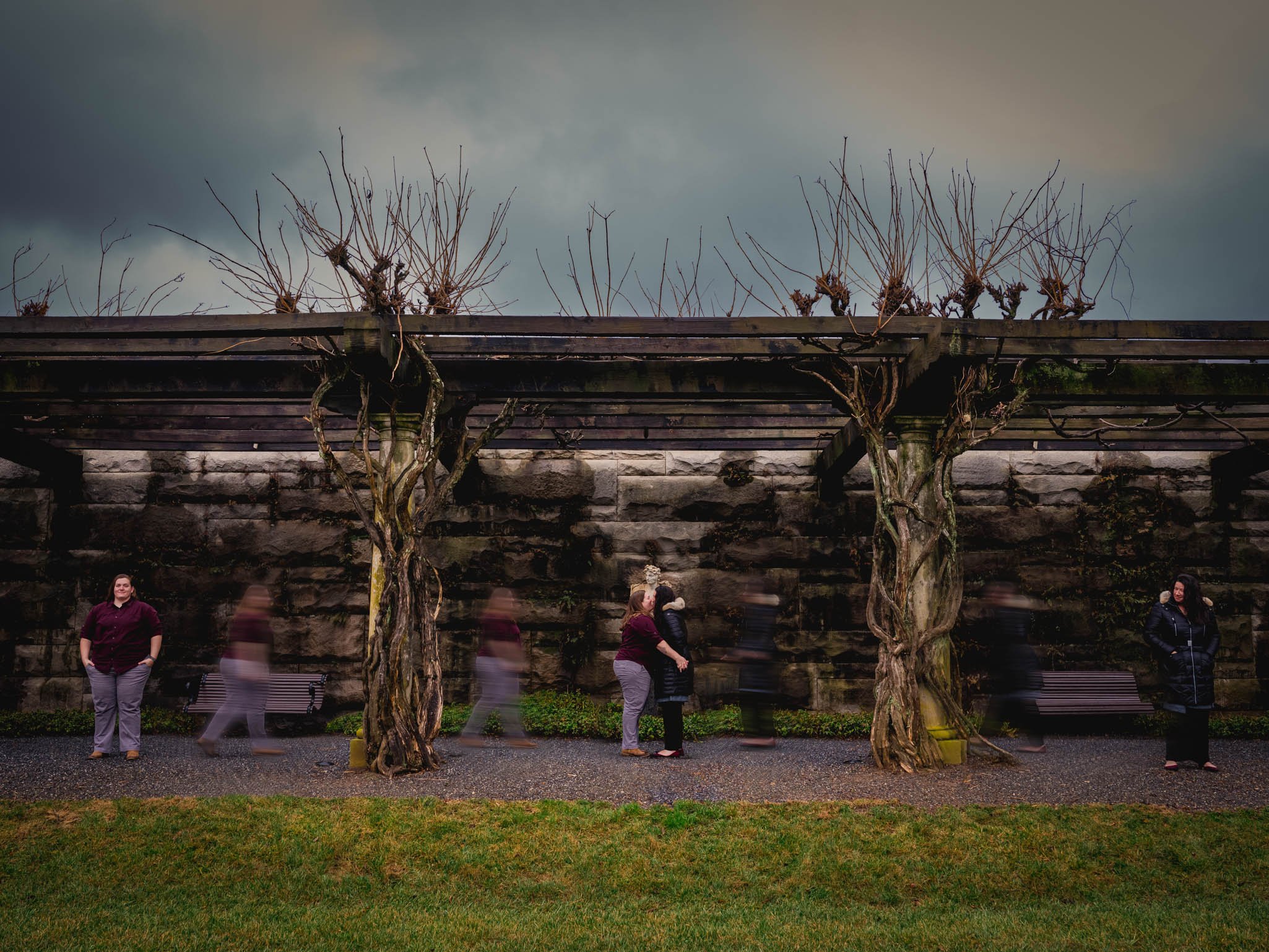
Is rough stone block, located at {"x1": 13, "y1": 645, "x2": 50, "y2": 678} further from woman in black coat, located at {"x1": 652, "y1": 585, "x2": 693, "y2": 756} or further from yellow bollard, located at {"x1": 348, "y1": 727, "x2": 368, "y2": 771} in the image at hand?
woman in black coat, located at {"x1": 652, "y1": 585, "x2": 693, "y2": 756}

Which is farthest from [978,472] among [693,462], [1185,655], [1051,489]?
[1185,655]

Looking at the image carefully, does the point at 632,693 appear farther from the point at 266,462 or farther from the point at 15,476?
the point at 15,476

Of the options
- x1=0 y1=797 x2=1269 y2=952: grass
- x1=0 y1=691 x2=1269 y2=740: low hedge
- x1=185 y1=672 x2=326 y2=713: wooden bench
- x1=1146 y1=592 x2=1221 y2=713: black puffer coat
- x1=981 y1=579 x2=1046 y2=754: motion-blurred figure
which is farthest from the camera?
x1=185 y1=672 x2=326 y2=713: wooden bench

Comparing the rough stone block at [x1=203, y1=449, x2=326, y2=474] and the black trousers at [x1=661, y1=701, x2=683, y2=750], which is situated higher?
the rough stone block at [x1=203, y1=449, x2=326, y2=474]

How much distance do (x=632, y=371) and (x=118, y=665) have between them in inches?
193

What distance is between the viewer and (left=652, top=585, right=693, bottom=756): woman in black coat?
7.18 metres

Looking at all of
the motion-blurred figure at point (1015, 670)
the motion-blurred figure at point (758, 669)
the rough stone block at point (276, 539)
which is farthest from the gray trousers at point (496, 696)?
the motion-blurred figure at point (1015, 670)

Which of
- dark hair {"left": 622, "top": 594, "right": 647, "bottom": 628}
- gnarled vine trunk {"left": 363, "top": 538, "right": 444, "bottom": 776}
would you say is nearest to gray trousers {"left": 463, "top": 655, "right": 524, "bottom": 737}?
gnarled vine trunk {"left": 363, "top": 538, "right": 444, "bottom": 776}

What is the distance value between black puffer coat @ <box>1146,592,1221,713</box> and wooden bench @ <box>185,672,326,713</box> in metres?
7.81

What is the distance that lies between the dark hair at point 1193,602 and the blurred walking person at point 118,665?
Result: 325 inches

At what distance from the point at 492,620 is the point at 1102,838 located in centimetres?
486

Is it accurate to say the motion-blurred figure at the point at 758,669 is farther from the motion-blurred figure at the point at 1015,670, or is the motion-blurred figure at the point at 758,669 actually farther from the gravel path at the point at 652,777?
the motion-blurred figure at the point at 1015,670

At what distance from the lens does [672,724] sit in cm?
728

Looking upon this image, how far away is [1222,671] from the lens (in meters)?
9.27
